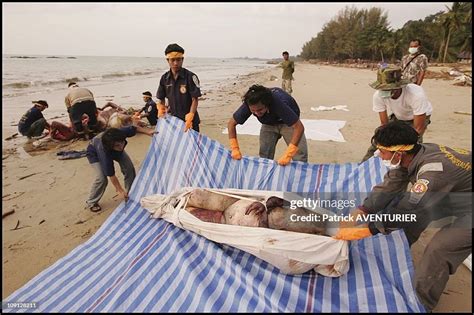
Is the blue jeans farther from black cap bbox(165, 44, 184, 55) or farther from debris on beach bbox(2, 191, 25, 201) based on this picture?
black cap bbox(165, 44, 184, 55)

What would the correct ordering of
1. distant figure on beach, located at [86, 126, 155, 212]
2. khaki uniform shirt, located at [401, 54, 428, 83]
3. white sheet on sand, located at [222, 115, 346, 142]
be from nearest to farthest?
distant figure on beach, located at [86, 126, 155, 212], khaki uniform shirt, located at [401, 54, 428, 83], white sheet on sand, located at [222, 115, 346, 142]

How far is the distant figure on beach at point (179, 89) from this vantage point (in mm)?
4438

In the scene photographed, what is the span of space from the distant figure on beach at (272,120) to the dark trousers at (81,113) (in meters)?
4.78

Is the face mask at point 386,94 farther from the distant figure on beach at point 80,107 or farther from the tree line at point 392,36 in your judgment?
the tree line at point 392,36

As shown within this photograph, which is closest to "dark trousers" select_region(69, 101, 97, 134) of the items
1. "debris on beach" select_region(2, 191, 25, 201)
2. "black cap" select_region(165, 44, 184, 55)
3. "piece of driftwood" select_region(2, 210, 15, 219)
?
"debris on beach" select_region(2, 191, 25, 201)

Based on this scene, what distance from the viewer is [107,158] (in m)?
3.66

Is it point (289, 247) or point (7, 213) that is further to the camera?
point (7, 213)

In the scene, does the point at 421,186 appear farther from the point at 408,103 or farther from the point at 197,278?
the point at 408,103

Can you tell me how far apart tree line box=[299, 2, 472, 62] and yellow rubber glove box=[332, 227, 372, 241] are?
14227 mm

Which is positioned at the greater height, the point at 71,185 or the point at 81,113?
the point at 81,113

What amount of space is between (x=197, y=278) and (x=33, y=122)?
7.34 metres

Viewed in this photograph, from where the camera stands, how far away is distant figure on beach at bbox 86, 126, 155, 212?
3.58 metres

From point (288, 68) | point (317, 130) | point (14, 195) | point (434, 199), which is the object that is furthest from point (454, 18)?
point (14, 195)

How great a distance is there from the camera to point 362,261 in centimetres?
250
